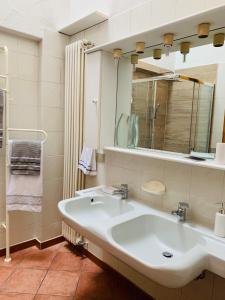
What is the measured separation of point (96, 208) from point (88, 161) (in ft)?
1.29

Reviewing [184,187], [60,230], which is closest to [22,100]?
[60,230]

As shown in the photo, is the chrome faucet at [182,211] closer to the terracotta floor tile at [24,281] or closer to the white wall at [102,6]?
the terracotta floor tile at [24,281]

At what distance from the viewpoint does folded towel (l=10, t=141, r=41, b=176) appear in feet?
6.32

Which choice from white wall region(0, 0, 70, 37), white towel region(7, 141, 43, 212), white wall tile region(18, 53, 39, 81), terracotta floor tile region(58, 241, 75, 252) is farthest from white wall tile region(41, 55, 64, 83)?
terracotta floor tile region(58, 241, 75, 252)

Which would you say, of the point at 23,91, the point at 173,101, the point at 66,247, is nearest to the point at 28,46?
the point at 23,91

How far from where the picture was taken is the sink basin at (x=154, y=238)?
49.2 inches

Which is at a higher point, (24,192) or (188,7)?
(188,7)

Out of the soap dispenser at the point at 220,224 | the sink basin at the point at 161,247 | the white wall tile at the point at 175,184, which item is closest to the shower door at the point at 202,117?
the white wall tile at the point at 175,184

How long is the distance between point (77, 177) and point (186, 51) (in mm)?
1311

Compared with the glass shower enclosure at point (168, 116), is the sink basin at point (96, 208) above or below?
below

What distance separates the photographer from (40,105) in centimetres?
210

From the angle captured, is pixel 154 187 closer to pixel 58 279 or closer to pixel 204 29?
pixel 204 29

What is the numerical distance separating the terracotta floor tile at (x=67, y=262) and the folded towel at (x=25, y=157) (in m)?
0.85

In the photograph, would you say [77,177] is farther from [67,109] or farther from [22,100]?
[22,100]
